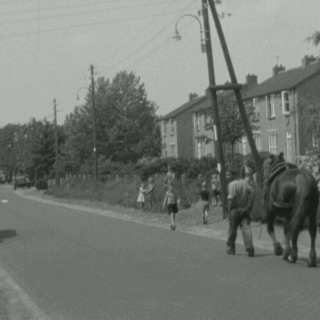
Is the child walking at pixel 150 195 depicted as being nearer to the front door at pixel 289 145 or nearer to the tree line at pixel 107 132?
the front door at pixel 289 145

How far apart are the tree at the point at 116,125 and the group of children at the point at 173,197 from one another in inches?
2334

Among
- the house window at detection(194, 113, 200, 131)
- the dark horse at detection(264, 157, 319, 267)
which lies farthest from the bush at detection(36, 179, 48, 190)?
the dark horse at detection(264, 157, 319, 267)

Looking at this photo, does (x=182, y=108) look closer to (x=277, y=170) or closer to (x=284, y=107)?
(x=284, y=107)

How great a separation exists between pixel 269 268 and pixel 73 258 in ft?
15.5

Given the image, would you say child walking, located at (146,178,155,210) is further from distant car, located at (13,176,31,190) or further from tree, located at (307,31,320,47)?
distant car, located at (13,176,31,190)

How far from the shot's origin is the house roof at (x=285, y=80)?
62969 mm

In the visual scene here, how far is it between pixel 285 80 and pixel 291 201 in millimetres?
53455

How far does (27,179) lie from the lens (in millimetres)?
108125

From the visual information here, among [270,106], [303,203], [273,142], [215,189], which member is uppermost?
[270,106]

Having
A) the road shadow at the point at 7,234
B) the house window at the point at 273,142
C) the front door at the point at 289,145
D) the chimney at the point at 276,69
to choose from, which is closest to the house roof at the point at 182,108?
the chimney at the point at 276,69

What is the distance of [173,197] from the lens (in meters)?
25.8

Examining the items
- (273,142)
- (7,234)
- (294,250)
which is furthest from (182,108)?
(294,250)

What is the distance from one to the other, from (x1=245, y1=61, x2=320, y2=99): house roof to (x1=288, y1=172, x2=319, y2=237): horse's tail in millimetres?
47823

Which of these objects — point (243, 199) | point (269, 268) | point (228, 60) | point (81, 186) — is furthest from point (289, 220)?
point (81, 186)
